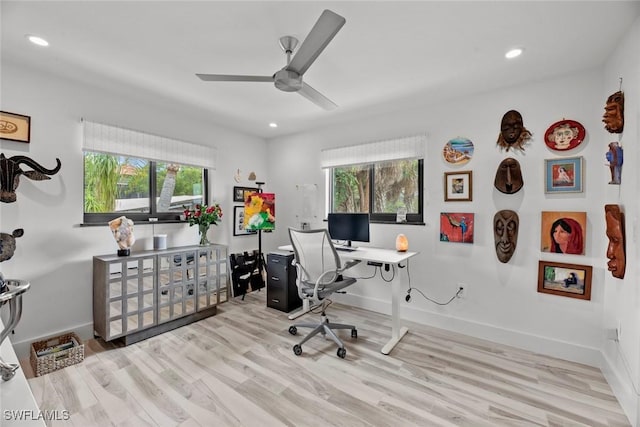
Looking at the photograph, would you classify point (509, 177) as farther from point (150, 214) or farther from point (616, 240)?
point (150, 214)

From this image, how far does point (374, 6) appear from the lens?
1582 millimetres

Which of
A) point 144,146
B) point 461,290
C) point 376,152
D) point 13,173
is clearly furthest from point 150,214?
point 461,290

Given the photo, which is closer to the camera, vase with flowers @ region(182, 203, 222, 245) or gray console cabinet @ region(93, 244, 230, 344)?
gray console cabinet @ region(93, 244, 230, 344)

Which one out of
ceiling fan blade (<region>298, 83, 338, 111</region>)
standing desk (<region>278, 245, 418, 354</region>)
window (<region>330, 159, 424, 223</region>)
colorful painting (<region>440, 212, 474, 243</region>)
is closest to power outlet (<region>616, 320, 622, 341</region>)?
colorful painting (<region>440, 212, 474, 243</region>)

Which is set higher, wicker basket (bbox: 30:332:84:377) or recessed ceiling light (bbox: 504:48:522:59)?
recessed ceiling light (bbox: 504:48:522:59)

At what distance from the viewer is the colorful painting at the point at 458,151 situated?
278cm

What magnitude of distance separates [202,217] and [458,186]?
2.82 metres

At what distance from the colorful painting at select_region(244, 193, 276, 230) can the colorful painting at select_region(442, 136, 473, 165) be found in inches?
90.2

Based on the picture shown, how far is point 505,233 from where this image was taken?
8.41ft

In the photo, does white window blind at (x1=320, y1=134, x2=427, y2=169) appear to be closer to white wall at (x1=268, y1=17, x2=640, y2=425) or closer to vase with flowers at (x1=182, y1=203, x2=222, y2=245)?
white wall at (x1=268, y1=17, x2=640, y2=425)

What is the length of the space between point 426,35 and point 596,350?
8.94ft

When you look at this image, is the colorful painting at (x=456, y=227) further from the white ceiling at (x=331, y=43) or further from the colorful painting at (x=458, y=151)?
the white ceiling at (x=331, y=43)

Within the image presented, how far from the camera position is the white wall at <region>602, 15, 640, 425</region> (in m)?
1.68

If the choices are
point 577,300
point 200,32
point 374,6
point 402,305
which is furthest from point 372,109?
point 577,300
